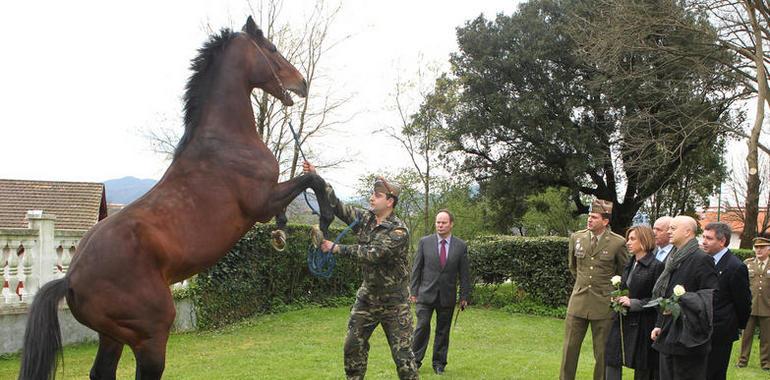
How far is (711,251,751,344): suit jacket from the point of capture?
585 cm

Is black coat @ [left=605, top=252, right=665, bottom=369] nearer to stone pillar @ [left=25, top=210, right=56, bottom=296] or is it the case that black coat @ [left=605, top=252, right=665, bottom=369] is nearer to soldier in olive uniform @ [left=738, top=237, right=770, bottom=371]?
soldier in olive uniform @ [left=738, top=237, right=770, bottom=371]

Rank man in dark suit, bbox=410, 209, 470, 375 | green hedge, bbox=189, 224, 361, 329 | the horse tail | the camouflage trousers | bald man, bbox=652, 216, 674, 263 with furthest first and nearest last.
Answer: green hedge, bbox=189, 224, 361, 329
man in dark suit, bbox=410, 209, 470, 375
bald man, bbox=652, 216, 674, 263
the camouflage trousers
the horse tail

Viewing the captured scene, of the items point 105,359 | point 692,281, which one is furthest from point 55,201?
point 692,281

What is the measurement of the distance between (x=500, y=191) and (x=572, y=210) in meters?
4.14

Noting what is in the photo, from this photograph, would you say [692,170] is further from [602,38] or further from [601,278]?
[601,278]

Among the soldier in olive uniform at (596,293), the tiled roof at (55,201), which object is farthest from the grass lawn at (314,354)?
the tiled roof at (55,201)

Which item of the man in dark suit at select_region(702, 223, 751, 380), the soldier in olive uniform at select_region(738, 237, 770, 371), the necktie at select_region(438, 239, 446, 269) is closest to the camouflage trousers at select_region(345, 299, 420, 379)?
the necktie at select_region(438, 239, 446, 269)

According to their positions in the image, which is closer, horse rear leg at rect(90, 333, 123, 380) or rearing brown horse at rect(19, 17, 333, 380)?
rearing brown horse at rect(19, 17, 333, 380)

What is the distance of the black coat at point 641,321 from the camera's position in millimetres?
5914

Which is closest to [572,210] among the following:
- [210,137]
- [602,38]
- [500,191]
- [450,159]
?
[500,191]

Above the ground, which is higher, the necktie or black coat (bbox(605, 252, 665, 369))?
the necktie

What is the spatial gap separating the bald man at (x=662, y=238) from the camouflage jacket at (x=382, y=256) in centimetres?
268

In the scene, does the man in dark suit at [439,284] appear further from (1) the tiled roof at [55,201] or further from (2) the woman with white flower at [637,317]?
(1) the tiled roof at [55,201]

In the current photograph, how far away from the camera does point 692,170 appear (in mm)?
25062
